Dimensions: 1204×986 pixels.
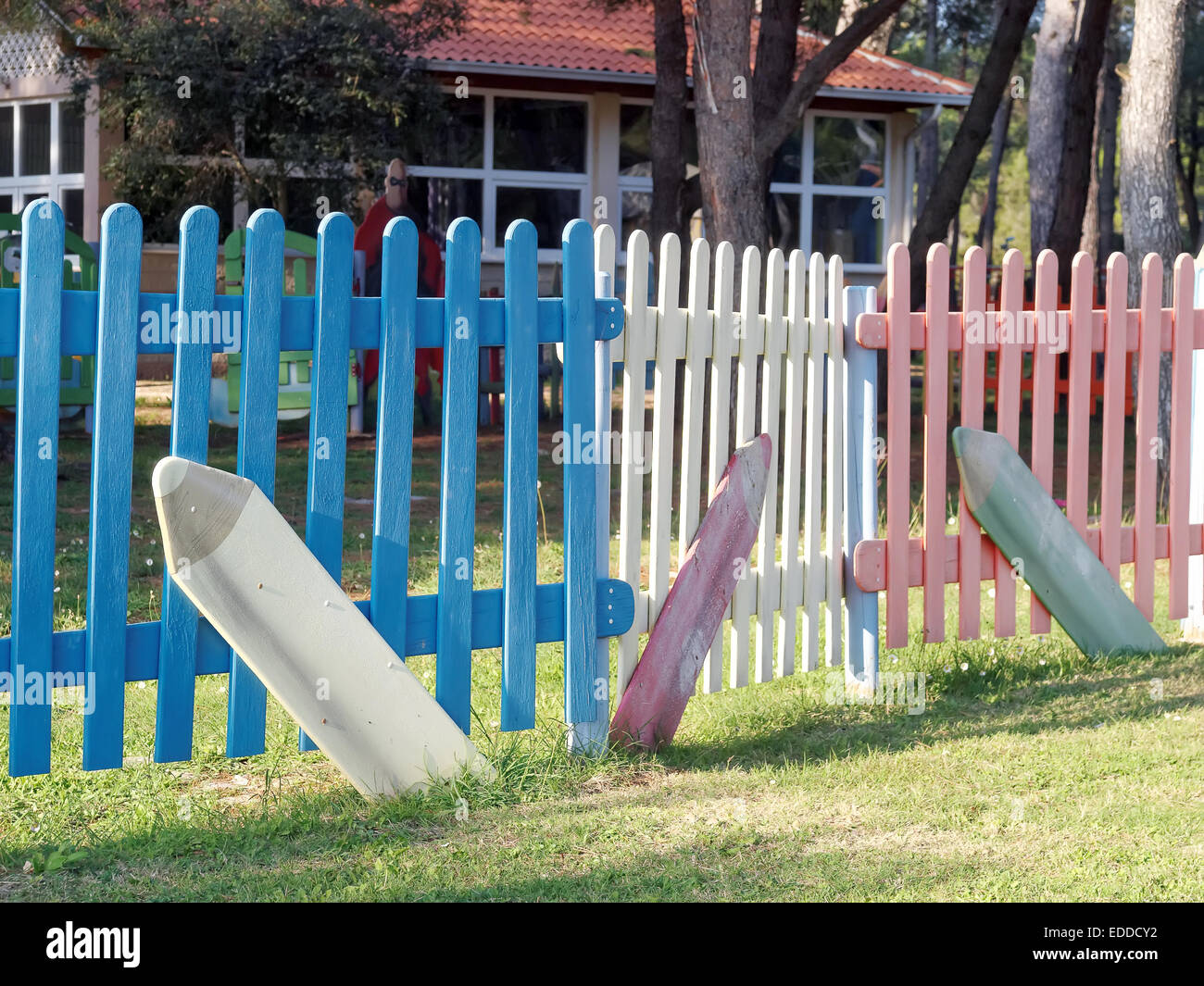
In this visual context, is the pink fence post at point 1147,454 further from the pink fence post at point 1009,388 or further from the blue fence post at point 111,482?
the blue fence post at point 111,482

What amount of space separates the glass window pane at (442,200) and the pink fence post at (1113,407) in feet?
42.9

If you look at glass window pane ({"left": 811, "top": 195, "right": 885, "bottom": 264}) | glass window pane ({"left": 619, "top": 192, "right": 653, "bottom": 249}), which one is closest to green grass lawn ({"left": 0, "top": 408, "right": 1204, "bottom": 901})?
glass window pane ({"left": 619, "top": 192, "right": 653, "bottom": 249})

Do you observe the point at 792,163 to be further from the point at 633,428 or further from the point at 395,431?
the point at 395,431

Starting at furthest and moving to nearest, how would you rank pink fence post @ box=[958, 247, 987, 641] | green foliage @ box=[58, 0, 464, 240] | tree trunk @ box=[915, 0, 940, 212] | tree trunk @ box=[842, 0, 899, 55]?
tree trunk @ box=[915, 0, 940, 212], tree trunk @ box=[842, 0, 899, 55], green foliage @ box=[58, 0, 464, 240], pink fence post @ box=[958, 247, 987, 641]

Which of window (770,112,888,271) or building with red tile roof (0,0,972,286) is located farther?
window (770,112,888,271)

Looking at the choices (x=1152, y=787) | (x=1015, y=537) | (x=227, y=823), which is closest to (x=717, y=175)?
(x=1015, y=537)

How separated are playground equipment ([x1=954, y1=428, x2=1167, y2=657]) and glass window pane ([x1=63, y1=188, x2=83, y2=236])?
14406mm

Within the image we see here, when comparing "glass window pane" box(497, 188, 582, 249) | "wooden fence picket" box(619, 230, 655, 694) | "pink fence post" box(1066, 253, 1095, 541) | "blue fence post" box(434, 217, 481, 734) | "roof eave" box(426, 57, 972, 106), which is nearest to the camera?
"blue fence post" box(434, 217, 481, 734)

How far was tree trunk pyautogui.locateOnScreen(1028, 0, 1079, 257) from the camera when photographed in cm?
1898

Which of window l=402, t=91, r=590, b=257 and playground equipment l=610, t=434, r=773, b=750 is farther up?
window l=402, t=91, r=590, b=257

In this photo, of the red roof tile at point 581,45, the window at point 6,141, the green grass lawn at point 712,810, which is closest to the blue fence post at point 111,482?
the green grass lawn at point 712,810

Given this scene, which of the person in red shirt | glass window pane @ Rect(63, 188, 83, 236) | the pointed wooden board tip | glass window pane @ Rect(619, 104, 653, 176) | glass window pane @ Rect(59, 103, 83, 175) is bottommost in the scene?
the pointed wooden board tip

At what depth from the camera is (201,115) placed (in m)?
13.4

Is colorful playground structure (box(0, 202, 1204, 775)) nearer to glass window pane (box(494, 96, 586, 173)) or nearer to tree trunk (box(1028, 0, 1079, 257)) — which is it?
glass window pane (box(494, 96, 586, 173))
